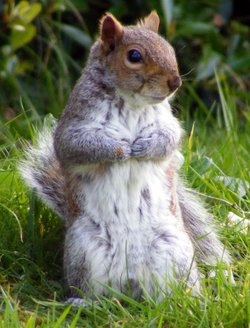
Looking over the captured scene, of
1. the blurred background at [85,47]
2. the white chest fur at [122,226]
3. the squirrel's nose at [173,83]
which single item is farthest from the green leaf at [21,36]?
the squirrel's nose at [173,83]

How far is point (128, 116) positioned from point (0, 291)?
0.70m

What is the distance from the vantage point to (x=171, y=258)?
2.96 meters

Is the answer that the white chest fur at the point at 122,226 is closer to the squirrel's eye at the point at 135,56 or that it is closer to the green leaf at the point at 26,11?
the squirrel's eye at the point at 135,56

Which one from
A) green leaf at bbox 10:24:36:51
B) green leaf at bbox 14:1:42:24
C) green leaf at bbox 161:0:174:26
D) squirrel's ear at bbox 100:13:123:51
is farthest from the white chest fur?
green leaf at bbox 161:0:174:26

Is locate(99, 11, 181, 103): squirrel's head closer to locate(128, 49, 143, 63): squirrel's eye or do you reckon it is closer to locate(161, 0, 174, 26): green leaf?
locate(128, 49, 143, 63): squirrel's eye

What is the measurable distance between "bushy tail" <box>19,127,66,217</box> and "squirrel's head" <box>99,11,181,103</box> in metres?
0.53

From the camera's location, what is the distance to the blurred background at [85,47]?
4809 millimetres

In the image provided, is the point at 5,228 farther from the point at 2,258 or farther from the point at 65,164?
the point at 65,164

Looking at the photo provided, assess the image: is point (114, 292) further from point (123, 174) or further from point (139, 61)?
point (139, 61)

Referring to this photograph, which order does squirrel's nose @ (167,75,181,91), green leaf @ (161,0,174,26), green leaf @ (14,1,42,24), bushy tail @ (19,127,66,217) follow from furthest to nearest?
green leaf @ (161,0,174,26) → green leaf @ (14,1,42,24) → bushy tail @ (19,127,66,217) → squirrel's nose @ (167,75,181,91)

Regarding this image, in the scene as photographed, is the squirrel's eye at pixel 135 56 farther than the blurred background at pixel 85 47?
No

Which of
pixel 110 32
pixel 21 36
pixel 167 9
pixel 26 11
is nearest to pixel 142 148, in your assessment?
pixel 110 32

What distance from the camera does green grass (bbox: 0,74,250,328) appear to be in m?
2.68

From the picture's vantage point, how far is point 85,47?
17.1 feet
